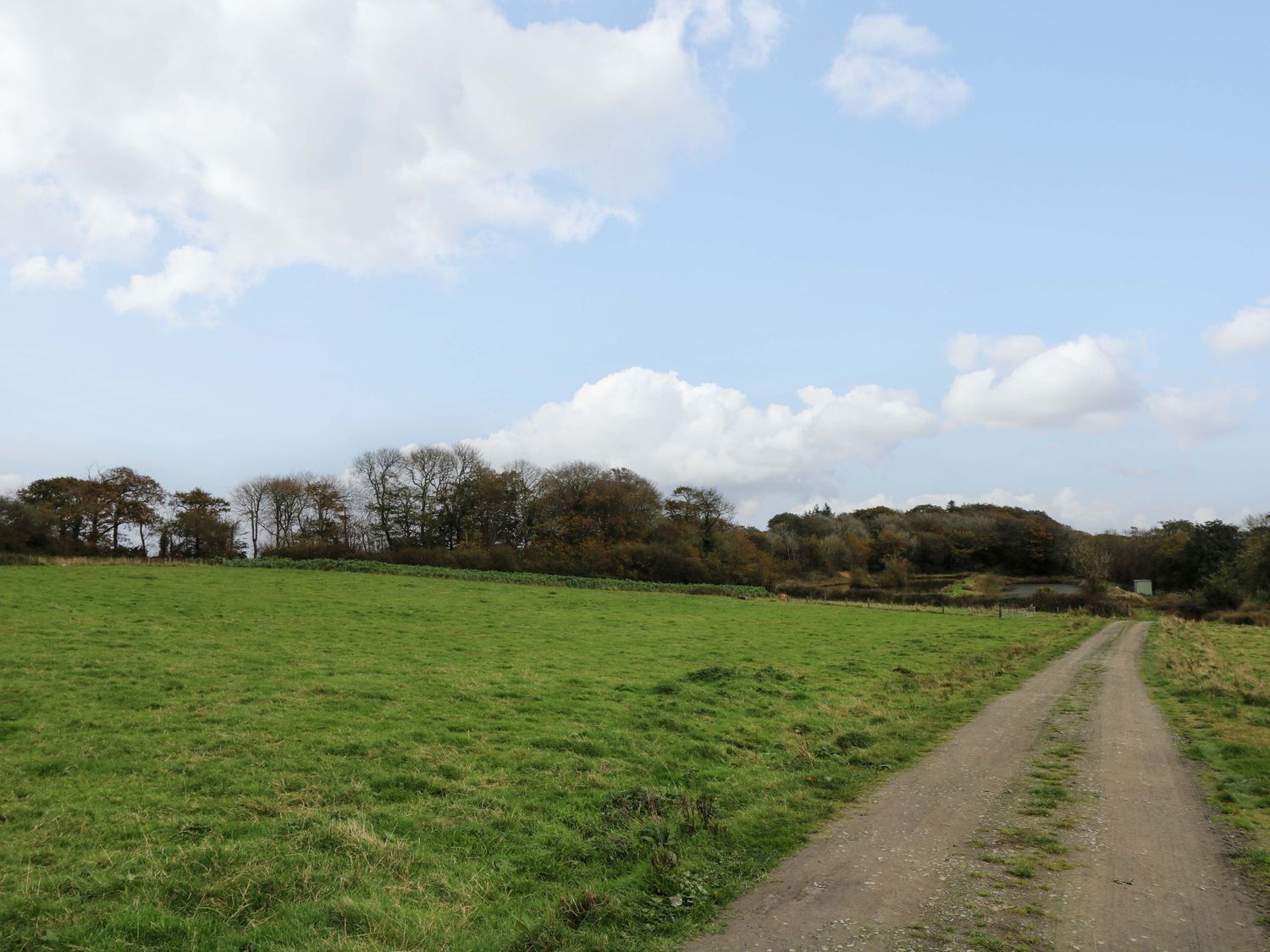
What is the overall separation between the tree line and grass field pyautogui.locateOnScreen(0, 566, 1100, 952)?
148 ft

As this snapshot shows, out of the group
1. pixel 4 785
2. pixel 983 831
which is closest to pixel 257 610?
pixel 4 785

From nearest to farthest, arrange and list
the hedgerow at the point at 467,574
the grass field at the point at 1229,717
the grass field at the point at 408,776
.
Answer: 1. the grass field at the point at 408,776
2. the grass field at the point at 1229,717
3. the hedgerow at the point at 467,574

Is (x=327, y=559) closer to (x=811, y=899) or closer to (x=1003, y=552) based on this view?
(x=811, y=899)

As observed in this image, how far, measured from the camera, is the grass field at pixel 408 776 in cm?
609

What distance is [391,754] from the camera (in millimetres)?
10898

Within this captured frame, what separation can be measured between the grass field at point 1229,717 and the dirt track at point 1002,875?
376 mm

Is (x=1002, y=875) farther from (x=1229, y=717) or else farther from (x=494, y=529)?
(x=494, y=529)

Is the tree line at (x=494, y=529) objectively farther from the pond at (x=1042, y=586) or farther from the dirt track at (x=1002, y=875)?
the dirt track at (x=1002, y=875)

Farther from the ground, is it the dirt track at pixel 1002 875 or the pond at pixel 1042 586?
the dirt track at pixel 1002 875

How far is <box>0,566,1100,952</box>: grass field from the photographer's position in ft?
20.0

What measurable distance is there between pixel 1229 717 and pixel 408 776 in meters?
17.5

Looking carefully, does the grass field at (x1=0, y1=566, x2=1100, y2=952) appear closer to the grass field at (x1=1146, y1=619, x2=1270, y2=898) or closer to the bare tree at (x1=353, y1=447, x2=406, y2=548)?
the grass field at (x1=1146, y1=619, x2=1270, y2=898)

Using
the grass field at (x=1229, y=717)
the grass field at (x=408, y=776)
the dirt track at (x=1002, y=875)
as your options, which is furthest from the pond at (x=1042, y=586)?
the dirt track at (x=1002, y=875)

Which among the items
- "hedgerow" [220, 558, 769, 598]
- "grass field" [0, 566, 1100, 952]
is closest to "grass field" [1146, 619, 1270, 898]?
"grass field" [0, 566, 1100, 952]
